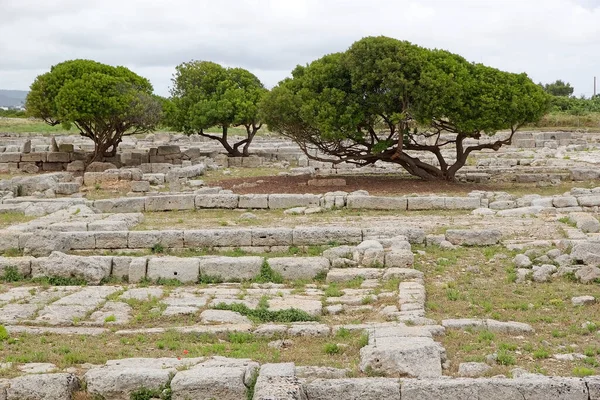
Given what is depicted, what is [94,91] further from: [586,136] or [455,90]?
[586,136]

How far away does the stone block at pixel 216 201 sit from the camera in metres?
22.7

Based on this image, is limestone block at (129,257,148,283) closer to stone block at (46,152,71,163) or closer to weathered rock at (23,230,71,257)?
weathered rock at (23,230,71,257)

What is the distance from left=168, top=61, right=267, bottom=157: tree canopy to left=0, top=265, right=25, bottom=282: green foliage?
2231cm

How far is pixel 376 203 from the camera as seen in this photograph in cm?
2192

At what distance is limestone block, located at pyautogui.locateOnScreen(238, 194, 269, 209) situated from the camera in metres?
22.6

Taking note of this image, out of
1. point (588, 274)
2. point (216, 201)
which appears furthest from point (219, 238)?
point (588, 274)

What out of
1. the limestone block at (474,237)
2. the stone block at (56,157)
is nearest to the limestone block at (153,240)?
the limestone block at (474,237)

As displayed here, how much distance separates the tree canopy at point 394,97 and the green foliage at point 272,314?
47.1ft

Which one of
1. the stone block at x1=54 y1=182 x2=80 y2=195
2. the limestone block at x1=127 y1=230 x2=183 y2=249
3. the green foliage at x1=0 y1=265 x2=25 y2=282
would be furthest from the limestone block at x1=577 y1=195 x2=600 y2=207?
the stone block at x1=54 y1=182 x2=80 y2=195

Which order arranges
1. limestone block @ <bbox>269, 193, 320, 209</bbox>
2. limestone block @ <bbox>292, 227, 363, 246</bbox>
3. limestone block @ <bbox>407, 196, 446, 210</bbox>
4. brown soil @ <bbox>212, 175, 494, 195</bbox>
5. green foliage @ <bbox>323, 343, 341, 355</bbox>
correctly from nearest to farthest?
green foliage @ <bbox>323, 343, 341, 355</bbox> < limestone block @ <bbox>292, 227, 363, 246</bbox> < limestone block @ <bbox>407, 196, 446, 210</bbox> < limestone block @ <bbox>269, 193, 320, 209</bbox> < brown soil @ <bbox>212, 175, 494, 195</bbox>

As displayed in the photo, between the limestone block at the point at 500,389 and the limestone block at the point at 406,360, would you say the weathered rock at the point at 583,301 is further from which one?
the limestone block at the point at 500,389

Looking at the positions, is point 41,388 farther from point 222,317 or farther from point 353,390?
point 222,317

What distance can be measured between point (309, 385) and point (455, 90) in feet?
62.2

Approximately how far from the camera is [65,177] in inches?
1196
